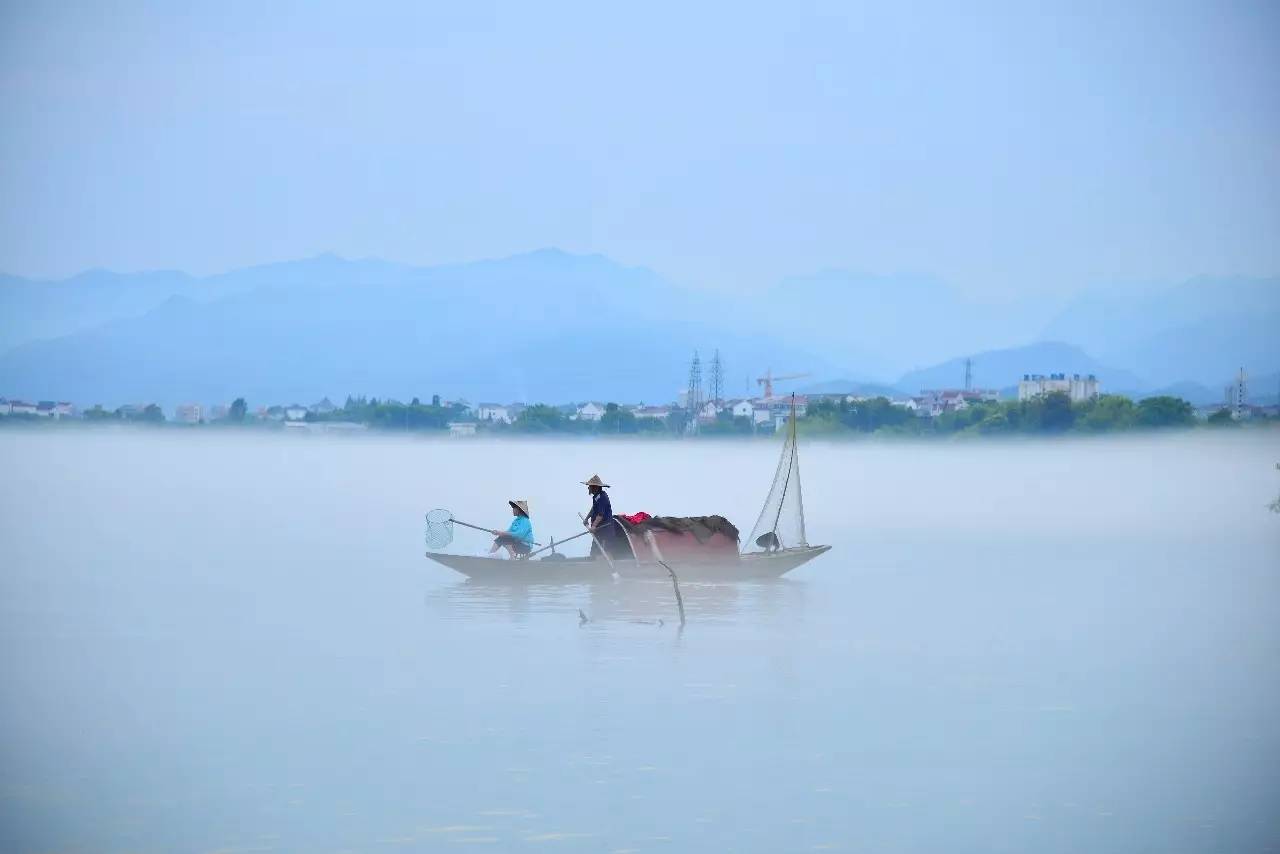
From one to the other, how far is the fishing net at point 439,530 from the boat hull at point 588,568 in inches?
7.9

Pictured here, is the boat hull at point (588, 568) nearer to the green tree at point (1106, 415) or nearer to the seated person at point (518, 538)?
the seated person at point (518, 538)

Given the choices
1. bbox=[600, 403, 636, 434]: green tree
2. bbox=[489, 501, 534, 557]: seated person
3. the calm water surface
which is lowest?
the calm water surface

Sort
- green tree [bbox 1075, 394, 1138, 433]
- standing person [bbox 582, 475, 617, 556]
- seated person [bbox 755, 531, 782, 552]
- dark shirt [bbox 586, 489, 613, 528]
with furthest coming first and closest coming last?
green tree [bbox 1075, 394, 1138, 433] → seated person [bbox 755, 531, 782, 552] → dark shirt [bbox 586, 489, 613, 528] → standing person [bbox 582, 475, 617, 556]

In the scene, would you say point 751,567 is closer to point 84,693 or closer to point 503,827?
point 84,693

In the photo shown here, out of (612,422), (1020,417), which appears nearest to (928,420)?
(1020,417)

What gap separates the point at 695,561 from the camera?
2612 centimetres

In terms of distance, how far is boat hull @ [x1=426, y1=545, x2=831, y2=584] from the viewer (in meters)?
24.7

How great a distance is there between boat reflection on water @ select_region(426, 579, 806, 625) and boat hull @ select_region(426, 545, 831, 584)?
0.76ft

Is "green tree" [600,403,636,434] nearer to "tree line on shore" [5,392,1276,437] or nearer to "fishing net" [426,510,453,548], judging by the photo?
"tree line on shore" [5,392,1276,437]

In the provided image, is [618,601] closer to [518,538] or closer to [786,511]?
[518,538]

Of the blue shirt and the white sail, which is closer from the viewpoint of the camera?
the blue shirt


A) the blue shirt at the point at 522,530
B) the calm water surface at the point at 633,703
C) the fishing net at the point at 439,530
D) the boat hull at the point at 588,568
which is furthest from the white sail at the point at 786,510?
the fishing net at the point at 439,530

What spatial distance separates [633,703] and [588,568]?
27.6 feet

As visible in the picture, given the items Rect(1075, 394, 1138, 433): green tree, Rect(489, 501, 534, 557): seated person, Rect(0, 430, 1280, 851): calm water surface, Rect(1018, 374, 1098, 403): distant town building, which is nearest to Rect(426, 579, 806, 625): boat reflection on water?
Rect(0, 430, 1280, 851): calm water surface
